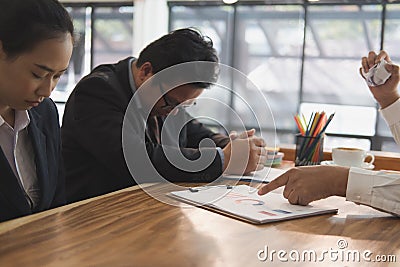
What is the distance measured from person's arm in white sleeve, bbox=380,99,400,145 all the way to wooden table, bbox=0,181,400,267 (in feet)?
1.91

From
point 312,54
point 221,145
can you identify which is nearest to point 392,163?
point 221,145

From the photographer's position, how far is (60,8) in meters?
1.27

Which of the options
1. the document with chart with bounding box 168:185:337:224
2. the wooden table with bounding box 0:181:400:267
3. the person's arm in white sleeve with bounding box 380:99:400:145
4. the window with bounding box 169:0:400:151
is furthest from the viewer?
the window with bounding box 169:0:400:151

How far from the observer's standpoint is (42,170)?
137 cm

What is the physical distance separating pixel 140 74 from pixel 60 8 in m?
0.58

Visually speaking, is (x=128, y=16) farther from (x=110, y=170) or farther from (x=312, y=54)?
(x=110, y=170)

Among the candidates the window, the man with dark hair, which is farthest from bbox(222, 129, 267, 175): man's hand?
the window

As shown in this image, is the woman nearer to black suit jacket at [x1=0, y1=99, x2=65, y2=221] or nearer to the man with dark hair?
black suit jacket at [x1=0, y1=99, x2=65, y2=221]

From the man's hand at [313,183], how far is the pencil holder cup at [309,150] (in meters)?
0.63

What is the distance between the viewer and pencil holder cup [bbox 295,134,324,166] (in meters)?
1.95

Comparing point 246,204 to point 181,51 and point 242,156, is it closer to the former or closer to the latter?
point 242,156

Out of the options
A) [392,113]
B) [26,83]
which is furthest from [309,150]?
[26,83]

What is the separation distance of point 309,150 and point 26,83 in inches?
42.4

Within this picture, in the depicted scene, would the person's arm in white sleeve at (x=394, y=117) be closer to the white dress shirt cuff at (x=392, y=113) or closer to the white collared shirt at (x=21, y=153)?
the white dress shirt cuff at (x=392, y=113)
